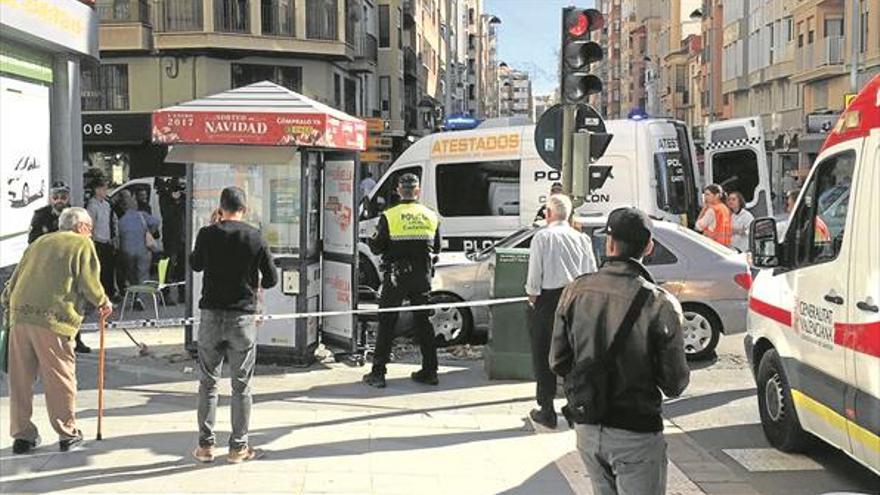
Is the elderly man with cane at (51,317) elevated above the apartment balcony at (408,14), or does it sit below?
below

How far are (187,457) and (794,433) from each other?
13.5ft

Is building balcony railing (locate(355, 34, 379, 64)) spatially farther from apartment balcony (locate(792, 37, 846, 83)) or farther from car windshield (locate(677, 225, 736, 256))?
car windshield (locate(677, 225, 736, 256))

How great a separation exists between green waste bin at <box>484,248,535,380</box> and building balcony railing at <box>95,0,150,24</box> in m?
25.3

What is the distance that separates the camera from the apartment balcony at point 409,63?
1938 inches

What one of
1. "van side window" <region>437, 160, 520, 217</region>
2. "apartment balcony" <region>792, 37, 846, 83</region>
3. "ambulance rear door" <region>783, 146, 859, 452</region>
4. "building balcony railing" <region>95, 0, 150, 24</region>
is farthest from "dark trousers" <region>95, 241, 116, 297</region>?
"apartment balcony" <region>792, 37, 846, 83</region>

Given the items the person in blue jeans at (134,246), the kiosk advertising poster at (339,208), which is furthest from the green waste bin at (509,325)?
the person in blue jeans at (134,246)

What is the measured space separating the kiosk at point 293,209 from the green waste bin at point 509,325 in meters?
1.52

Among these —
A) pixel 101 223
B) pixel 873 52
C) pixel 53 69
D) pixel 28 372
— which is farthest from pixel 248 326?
pixel 873 52

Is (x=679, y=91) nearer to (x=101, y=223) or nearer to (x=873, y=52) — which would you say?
(x=873, y=52)

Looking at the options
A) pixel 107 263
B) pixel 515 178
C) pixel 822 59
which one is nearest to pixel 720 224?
pixel 515 178

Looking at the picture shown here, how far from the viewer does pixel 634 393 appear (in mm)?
3588

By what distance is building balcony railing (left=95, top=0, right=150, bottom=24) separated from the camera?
30.3 m

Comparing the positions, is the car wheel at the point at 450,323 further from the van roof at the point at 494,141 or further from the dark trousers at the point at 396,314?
the van roof at the point at 494,141

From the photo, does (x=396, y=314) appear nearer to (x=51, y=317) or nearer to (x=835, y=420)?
(x=51, y=317)
